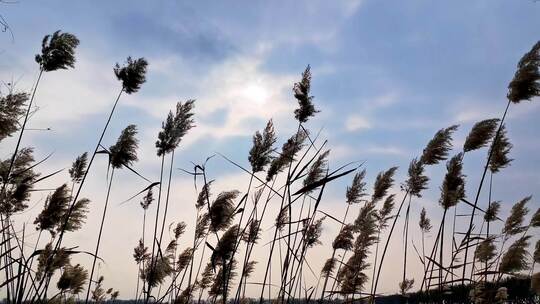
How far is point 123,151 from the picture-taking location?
17.8ft

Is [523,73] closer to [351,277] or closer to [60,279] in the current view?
[351,277]

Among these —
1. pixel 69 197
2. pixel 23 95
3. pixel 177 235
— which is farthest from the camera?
pixel 177 235

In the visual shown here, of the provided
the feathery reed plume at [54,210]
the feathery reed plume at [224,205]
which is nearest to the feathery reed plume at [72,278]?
the feathery reed plume at [54,210]

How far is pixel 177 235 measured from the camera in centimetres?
792

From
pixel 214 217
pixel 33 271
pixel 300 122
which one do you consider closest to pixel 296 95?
pixel 300 122

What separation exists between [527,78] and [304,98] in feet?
8.57

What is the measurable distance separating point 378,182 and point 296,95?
6.27ft

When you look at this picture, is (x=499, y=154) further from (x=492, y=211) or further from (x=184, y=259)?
(x=184, y=259)

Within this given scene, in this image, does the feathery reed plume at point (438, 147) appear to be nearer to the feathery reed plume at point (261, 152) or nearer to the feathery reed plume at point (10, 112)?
the feathery reed plume at point (261, 152)

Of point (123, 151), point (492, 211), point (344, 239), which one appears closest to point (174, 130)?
point (123, 151)

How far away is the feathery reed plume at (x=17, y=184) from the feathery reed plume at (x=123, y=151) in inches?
32.1

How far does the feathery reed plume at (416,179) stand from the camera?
251 inches

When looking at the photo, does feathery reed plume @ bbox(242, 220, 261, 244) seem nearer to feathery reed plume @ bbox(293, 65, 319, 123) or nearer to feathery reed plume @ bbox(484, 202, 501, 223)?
feathery reed plume @ bbox(293, 65, 319, 123)

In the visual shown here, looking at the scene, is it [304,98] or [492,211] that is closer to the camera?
[304,98]
